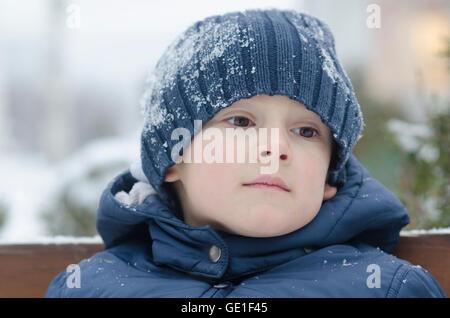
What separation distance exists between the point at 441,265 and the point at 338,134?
498 millimetres

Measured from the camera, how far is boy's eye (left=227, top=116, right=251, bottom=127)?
1421 millimetres

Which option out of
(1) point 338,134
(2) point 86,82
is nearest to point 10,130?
(2) point 86,82

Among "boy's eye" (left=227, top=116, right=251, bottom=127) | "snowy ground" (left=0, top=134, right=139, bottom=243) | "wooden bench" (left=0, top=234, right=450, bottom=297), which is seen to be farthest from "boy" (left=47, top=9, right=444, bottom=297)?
"snowy ground" (left=0, top=134, right=139, bottom=243)

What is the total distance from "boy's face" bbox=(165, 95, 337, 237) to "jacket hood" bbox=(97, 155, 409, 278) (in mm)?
50

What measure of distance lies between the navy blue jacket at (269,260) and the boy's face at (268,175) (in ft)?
0.23

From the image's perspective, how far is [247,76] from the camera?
1400 mm

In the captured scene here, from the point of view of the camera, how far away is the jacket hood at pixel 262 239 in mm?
1440

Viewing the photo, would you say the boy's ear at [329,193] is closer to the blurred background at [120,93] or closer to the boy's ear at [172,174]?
the blurred background at [120,93]

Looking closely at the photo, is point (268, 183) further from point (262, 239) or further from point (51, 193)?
point (51, 193)

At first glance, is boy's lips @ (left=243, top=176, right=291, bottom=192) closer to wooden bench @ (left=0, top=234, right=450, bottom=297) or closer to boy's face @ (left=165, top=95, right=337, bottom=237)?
boy's face @ (left=165, top=95, right=337, bottom=237)

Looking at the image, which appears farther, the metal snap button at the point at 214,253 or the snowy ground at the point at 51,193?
the snowy ground at the point at 51,193

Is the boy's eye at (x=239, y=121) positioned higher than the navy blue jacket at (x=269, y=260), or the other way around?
the boy's eye at (x=239, y=121)

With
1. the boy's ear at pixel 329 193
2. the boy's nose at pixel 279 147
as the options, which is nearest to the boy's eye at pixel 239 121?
the boy's nose at pixel 279 147

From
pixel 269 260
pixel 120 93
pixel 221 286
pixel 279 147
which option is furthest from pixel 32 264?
pixel 120 93
